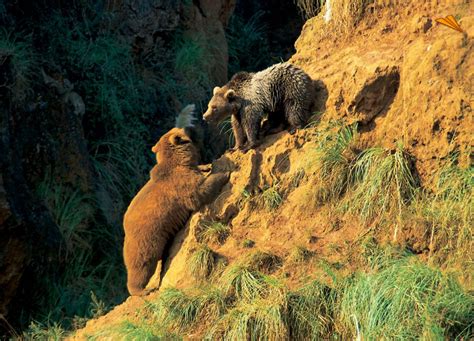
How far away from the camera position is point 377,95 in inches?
361

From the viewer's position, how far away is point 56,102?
13.5 meters

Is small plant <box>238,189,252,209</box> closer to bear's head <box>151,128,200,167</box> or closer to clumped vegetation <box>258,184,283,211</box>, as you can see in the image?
clumped vegetation <box>258,184,283,211</box>

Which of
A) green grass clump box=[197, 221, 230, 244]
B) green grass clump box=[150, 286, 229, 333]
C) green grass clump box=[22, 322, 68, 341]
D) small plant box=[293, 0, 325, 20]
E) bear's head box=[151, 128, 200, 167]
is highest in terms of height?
small plant box=[293, 0, 325, 20]

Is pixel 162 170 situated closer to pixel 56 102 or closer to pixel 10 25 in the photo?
pixel 56 102

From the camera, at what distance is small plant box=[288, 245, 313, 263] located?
28.5 ft

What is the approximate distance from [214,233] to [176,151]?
3.64 ft

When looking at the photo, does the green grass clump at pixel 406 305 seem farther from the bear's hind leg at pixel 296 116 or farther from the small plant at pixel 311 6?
the small plant at pixel 311 6

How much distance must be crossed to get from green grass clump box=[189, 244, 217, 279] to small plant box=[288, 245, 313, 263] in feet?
2.33

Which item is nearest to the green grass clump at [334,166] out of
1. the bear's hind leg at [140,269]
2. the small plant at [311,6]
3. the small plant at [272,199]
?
the small plant at [272,199]

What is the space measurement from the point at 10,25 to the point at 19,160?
2.60 metres

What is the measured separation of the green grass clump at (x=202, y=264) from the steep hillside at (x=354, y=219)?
→ 11 millimetres

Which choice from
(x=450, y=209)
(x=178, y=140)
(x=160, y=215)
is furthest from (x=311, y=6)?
(x=450, y=209)

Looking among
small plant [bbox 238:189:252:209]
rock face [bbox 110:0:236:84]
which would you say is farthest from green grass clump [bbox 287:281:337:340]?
rock face [bbox 110:0:236:84]

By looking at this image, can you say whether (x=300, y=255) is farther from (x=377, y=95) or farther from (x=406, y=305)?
(x=377, y=95)
